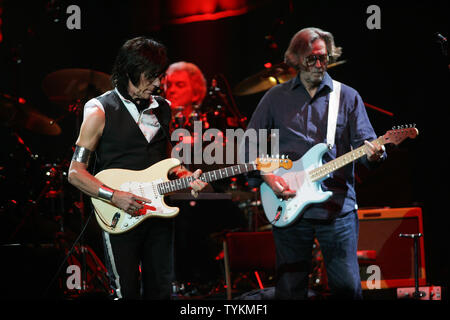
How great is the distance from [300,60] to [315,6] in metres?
3.15

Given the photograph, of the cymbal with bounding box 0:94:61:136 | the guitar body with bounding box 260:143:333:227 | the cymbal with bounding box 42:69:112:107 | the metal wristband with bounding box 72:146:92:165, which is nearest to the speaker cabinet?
the guitar body with bounding box 260:143:333:227

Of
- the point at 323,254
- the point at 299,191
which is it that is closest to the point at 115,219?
the point at 299,191

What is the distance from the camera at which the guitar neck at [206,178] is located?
10.4ft

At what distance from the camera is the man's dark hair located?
3.13 m

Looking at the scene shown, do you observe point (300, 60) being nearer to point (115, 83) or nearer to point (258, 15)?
point (115, 83)

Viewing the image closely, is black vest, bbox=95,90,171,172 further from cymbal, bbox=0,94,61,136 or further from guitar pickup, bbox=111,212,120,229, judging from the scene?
cymbal, bbox=0,94,61,136

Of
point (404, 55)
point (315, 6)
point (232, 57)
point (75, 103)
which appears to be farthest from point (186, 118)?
point (404, 55)

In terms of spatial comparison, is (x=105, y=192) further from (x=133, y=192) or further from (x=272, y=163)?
(x=272, y=163)

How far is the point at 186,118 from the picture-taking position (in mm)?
6738

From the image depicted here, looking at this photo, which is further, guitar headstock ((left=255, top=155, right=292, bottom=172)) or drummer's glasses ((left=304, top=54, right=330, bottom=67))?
drummer's glasses ((left=304, top=54, right=330, bottom=67))

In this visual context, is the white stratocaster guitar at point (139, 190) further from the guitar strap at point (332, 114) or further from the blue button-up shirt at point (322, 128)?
the guitar strap at point (332, 114)

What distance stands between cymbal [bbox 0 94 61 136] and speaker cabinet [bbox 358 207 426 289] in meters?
3.73

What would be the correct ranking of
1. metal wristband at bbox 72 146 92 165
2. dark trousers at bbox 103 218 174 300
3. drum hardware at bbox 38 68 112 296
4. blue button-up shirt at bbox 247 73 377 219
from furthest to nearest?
1. drum hardware at bbox 38 68 112 296
2. blue button-up shirt at bbox 247 73 377 219
3. metal wristband at bbox 72 146 92 165
4. dark trousers at bbox 103 218 174 300
